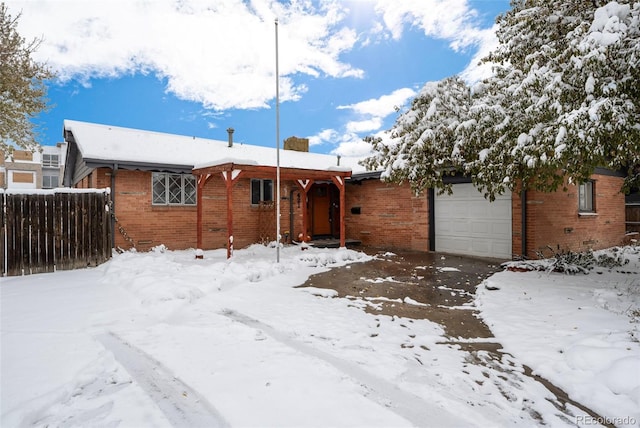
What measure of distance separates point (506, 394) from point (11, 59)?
15.7 meters

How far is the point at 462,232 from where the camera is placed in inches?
434

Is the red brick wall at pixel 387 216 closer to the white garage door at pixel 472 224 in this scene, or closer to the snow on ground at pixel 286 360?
the white garage door at pixel 472 224

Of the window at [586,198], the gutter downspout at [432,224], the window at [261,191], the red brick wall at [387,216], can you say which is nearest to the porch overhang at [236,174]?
the window at [261,191]

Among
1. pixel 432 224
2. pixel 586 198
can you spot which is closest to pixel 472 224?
pixel 432 224

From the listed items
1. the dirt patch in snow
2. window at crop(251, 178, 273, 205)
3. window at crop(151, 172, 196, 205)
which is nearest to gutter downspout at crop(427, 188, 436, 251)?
the dirt patch in snow

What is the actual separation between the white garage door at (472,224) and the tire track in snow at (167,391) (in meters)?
Result: 9.81

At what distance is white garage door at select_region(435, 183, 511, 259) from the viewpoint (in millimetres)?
10047

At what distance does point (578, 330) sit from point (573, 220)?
8.21 meters

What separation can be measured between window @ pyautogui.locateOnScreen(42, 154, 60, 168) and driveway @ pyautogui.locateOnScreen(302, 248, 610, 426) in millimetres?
42927

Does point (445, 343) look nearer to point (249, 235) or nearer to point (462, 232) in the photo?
point (462, 232)

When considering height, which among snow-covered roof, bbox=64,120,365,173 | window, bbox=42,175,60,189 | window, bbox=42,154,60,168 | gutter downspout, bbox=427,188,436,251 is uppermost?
window, bbox=42,154,60,168

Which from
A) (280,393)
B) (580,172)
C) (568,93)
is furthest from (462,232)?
(280,393)

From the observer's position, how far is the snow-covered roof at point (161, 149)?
10125 millimetres

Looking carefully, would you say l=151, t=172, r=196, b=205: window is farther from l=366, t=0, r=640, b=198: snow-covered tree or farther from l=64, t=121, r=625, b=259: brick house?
l=366, t=0, r=640, b=198: snow-covered tree
